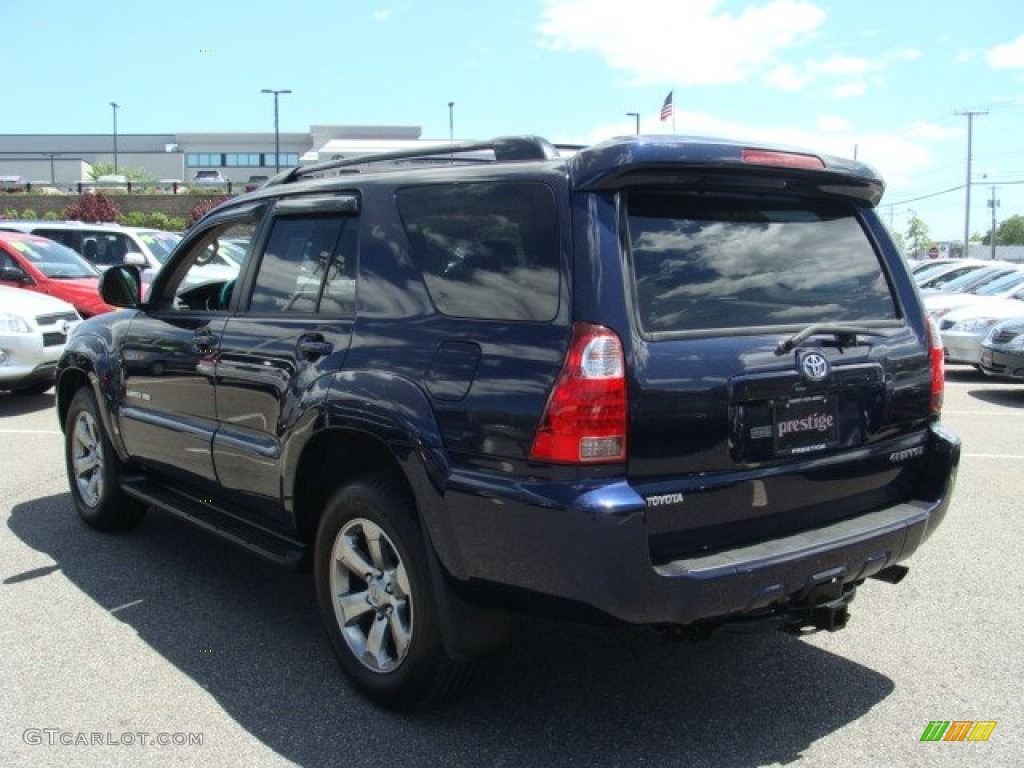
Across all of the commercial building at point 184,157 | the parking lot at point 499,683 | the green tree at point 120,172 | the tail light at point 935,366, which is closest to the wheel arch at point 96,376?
the parking lot at point 499,683

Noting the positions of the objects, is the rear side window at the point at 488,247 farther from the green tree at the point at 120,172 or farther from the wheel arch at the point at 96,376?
the green tree at the point at 120,172

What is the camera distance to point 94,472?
5.63m

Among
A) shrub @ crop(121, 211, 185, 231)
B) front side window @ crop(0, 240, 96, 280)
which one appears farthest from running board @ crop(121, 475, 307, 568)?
shrub @ crop(121, 211, 185, 231)

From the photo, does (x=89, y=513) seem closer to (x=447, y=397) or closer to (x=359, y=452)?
(x=359, y=452)

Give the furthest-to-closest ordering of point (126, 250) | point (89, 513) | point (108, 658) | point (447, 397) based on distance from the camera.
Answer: point (126, 250)
point (89, 513)
point (108, 658)
point (447, 397)

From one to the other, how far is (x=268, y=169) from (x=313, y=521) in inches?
3488

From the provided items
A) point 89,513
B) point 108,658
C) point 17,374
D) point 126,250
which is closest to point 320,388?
point 108,658

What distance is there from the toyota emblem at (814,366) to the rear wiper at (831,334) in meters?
0.06

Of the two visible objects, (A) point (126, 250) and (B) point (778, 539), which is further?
(A) point (126, 250)

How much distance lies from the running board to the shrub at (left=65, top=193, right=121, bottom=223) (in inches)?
1760

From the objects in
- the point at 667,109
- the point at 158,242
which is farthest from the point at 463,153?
the point at 667,109

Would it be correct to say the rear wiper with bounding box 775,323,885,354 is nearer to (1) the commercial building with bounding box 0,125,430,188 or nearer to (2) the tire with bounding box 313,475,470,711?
(2) the tire with bounding box 313,475,470,711

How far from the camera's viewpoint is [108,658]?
3871 millimetres

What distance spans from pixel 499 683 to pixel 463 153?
2.04 meters
